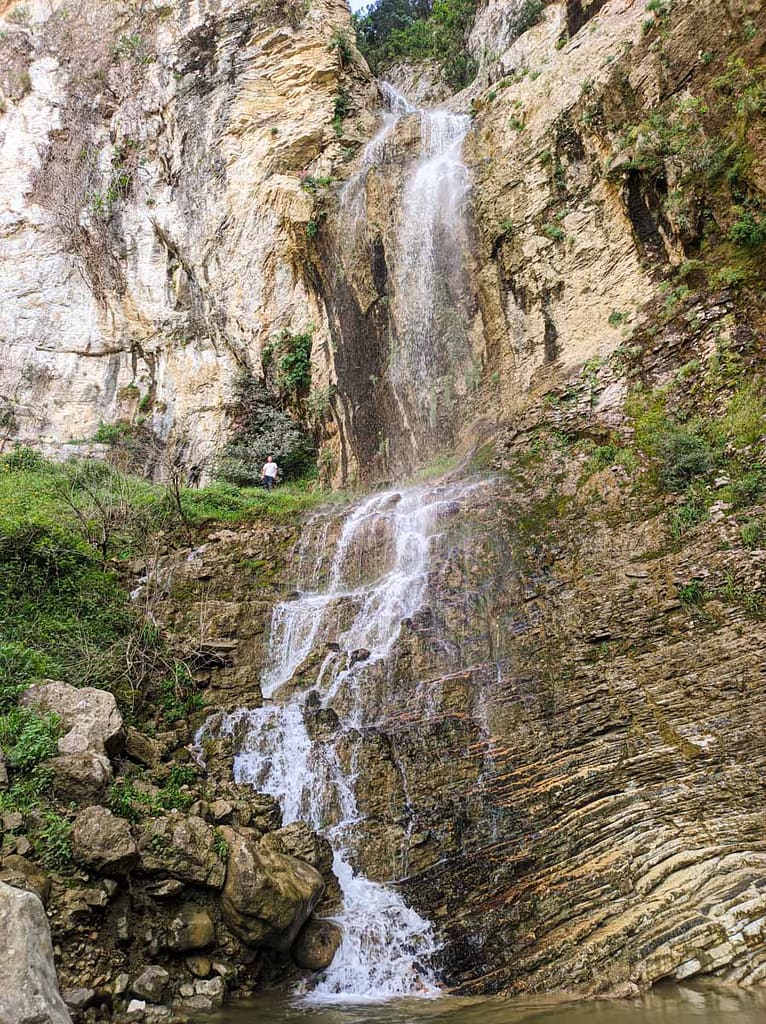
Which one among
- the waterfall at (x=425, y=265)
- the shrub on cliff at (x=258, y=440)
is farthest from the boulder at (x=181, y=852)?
the shrub on cliff at (x=258, y=440)

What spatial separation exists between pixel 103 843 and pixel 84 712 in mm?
1937

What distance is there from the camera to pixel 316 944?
6727 millimetres

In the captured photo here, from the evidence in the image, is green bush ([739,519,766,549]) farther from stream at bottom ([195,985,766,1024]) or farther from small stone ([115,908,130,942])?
small stone ([115,908,130,942])

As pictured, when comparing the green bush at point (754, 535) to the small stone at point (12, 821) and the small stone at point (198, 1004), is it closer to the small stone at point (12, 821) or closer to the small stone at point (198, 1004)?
the small stone at point (198, 1004)

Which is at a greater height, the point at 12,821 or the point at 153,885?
the point at 12,821

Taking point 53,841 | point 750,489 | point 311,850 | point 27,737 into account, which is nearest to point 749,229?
point 750,489

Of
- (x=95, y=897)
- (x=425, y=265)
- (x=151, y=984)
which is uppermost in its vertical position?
(x=425, y=265)

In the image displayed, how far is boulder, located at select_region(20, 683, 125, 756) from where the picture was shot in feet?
23.8

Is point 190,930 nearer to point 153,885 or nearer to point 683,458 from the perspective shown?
point 153,885

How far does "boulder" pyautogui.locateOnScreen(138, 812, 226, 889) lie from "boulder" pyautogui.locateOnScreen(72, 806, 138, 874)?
285 mm

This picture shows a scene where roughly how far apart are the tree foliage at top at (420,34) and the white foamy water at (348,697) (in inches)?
809

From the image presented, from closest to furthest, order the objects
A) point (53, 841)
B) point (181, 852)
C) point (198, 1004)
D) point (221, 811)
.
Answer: point (198, 1004) → point (53, 841) → point (181, 852) → point (221, 811)

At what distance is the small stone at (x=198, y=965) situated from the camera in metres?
5.99

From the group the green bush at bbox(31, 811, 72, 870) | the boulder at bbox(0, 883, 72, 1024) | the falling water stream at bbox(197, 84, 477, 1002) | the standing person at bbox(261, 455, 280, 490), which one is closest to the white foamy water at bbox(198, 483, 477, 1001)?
the falling water stream at bbox(197, 84, 477, 1002)
